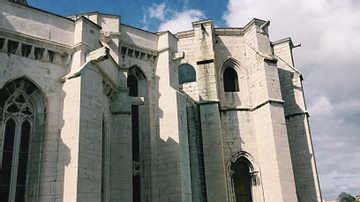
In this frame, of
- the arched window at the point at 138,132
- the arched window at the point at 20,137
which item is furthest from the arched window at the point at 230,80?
the arched window at the point at 20,137

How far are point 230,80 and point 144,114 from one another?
21.9 feet

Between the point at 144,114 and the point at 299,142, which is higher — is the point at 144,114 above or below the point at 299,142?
above

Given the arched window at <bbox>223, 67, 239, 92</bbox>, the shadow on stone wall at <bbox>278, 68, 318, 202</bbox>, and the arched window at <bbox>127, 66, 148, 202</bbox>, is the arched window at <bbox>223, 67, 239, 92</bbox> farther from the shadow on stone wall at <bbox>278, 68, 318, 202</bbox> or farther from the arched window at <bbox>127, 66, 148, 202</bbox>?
the arched window at <bbox>127, 66, 148, 202</bbox>

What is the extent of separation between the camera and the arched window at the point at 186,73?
60.4 feet

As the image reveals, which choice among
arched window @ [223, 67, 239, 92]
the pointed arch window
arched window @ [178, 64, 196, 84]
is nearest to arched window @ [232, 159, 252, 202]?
arched window @ [223, 67, 239, 92]

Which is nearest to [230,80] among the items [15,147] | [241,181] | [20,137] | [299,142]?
[299,142]

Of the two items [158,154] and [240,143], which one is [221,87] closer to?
[240,143]

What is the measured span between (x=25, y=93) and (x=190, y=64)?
10.2 m

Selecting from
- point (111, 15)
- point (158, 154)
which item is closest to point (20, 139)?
point (158, 154)

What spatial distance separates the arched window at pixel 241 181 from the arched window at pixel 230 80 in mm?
3802

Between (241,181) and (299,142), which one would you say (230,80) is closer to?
(299,142)

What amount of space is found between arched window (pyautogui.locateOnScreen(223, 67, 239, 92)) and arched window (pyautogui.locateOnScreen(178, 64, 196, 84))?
1.79 m

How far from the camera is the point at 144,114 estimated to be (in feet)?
46.1

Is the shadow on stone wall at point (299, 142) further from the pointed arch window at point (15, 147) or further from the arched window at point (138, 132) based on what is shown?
the pointed arch window at point (15, 147)
